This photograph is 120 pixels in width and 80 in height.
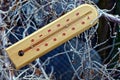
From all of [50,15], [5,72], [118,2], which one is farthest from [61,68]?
[118,2]

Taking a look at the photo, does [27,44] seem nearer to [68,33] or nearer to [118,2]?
[68,33]

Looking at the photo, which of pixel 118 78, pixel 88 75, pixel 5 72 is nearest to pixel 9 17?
pixel 5 72

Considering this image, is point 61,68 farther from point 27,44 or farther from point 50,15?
point 27,44

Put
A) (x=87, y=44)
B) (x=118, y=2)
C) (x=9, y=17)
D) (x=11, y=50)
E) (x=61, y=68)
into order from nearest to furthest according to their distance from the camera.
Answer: (x=11, y=50), (x=87, y=44), (x=9, y=17), (x=61, y=68), (x=118, y=2)

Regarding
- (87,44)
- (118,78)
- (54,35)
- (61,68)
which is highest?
(54,35)

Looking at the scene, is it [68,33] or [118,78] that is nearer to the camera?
[68,33]

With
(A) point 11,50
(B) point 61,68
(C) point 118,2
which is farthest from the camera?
(C) point 118,2

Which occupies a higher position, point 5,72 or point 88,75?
point 5,72
